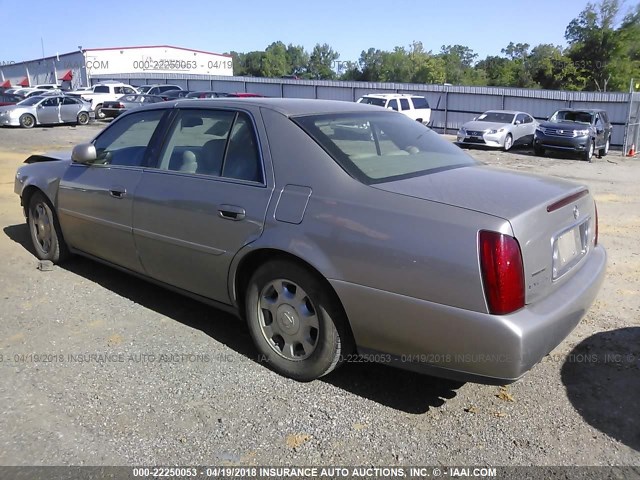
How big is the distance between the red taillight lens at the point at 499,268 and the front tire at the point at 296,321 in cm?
89

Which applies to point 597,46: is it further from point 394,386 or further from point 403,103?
point 394,386

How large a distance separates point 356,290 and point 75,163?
3217 mm

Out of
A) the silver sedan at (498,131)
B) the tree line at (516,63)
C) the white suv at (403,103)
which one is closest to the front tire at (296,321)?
the silver sedan at (498,131)

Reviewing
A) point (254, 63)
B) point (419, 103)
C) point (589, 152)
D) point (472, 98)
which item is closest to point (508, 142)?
point (589, 152)

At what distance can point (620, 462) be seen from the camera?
2.78 metres

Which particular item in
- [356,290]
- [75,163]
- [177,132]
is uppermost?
[177,132]

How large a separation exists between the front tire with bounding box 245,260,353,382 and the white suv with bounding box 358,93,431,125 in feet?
64.3

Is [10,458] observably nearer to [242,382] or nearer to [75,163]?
[242,382]

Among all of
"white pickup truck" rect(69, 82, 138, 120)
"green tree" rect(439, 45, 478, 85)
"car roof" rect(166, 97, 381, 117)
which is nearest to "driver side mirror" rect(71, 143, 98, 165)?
"car roof" rect(166, 97, 381, 117)

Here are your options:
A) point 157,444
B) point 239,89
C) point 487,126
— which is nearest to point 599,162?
point 487,126

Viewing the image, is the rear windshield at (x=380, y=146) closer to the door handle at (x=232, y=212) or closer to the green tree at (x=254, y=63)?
the door handle at (x=232, y=212)

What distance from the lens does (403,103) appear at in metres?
24.1

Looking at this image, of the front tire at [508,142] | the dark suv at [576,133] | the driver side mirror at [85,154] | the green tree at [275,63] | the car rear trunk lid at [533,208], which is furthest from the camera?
the green tree at [275,63]

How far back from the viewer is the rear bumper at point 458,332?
2.67 meters
